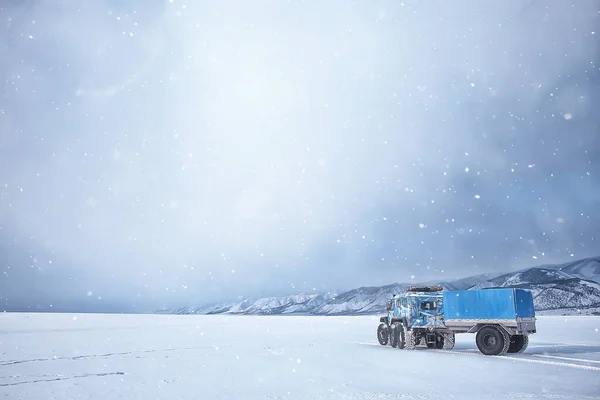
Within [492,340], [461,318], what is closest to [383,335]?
[461,318]

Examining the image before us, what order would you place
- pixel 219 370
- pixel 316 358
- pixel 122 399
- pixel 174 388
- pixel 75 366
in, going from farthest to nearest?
pixel 316 358 → pixel 75 366 → pixel 219 370 → pixel 174 388 → pixel 122 399

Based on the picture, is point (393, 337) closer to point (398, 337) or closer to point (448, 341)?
point (398, 337)

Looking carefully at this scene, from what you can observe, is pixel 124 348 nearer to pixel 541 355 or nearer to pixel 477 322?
pixel 477 322

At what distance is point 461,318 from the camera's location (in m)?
22.8

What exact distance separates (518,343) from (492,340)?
1.67m

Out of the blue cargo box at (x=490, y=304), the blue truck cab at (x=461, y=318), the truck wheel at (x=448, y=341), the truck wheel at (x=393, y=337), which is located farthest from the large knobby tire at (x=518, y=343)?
the truck wheel at (x=393, y=337)

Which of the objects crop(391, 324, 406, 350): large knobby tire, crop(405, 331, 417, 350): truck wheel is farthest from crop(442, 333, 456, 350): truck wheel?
crop(391, 324, 406, 350): large knobby tire

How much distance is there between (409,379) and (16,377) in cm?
1288

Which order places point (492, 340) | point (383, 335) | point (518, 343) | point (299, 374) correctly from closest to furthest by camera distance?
point (299, 374) < point (492, 340) < point (518, 343) < point (383, 335)

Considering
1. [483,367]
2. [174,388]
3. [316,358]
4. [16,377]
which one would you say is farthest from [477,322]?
[16,377]

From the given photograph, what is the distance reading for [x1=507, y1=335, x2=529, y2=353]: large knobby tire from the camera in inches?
882

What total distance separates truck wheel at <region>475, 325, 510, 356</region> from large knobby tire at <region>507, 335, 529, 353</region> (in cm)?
125

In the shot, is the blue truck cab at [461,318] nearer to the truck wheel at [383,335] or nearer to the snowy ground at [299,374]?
the truck wheel at [383,335]

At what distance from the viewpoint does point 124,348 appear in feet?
87.3
